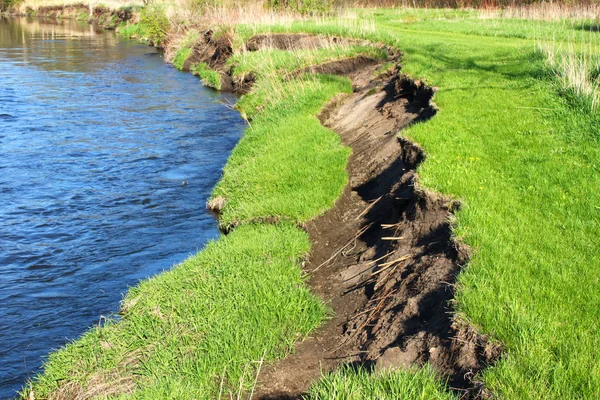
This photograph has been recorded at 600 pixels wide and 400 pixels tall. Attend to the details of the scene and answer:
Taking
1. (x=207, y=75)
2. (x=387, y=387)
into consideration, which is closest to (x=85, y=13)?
(x=207, y=75)

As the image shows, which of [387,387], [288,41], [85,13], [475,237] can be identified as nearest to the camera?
[387,387]

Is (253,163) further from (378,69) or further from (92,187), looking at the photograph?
(378,69)

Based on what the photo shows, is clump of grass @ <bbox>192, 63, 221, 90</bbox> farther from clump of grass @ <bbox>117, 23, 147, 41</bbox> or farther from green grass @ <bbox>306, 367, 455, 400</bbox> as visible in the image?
green grass @ <bbox>306, 367, 455, 400</bbox>

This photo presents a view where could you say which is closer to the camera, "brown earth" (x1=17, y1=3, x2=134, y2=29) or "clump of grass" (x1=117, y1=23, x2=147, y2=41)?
"clump of grass" (x1=117, y1=23, x2=147, y2=41)

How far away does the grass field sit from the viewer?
5.23 metres

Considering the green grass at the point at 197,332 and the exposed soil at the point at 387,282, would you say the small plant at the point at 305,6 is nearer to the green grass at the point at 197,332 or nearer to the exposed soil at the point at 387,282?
the exposed soil at the point at 387,282

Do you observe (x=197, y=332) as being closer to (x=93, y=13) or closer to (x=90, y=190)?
(x=90, y=190)

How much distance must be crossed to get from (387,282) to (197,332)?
2.16 meters

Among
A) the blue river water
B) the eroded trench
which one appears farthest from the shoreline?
the blue river water

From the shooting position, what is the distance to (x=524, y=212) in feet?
24.2

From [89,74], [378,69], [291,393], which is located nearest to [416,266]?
[291,393]

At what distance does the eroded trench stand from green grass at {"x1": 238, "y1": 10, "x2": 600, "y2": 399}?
22cm

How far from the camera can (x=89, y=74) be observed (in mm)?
28938

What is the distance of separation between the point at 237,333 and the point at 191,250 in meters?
4.10
